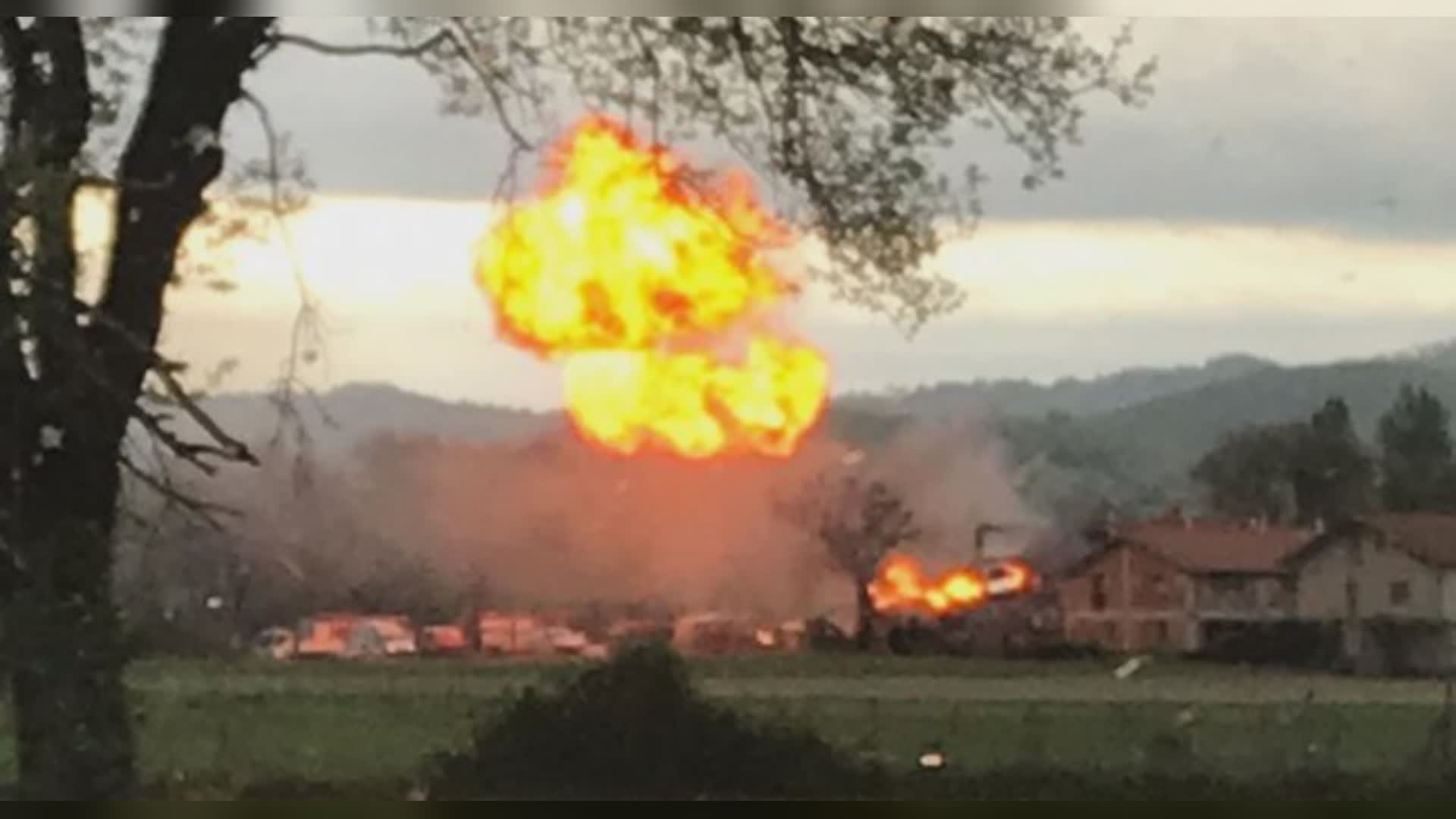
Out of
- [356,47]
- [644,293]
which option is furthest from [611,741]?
[356,47]

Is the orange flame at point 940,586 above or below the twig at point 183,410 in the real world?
below

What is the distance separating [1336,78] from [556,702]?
0.76 metres

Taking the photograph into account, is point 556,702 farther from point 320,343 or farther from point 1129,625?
point 1129,625

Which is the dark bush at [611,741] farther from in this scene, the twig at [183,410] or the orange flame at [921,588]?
the twig at [183,410]

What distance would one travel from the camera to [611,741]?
5.44 feet

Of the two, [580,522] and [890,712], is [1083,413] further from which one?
[580,522]

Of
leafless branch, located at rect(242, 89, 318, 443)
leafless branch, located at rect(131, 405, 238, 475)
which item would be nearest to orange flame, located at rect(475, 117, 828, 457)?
leafless branch, located at rect(242, 89, 318, 443)

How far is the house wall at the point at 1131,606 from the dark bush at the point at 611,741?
243mm

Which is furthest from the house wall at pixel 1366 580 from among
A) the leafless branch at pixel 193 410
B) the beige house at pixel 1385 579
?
the leafless branch at pixel 193 410

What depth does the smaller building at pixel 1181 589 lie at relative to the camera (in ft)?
5.49

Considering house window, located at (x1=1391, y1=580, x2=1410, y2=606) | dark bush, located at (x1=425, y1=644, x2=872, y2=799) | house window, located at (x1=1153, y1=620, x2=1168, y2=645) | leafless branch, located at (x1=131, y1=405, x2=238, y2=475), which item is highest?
leafless branch, located at (x1=131, y1=405, x2=238, y2=475)

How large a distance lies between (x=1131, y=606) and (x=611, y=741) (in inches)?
16.1

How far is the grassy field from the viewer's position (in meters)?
1.66

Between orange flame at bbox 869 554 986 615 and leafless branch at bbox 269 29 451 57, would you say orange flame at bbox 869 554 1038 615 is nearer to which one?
orange flame at bbox 869 554 986 615
